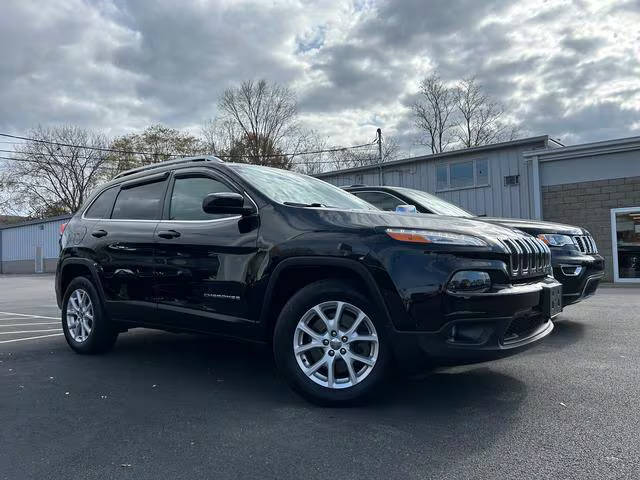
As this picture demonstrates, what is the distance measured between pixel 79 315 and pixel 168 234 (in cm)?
168

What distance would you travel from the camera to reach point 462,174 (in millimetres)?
19062

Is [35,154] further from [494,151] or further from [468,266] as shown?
[468,266]

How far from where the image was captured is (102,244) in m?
5.02

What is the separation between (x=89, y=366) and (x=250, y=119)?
38.5 metres

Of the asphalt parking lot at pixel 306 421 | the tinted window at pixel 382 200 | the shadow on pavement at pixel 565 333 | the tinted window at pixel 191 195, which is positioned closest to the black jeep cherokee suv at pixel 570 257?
the shadow on pavement at pixel 565 333

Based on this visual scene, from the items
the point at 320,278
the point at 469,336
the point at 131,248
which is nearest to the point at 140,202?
the point at 131,248

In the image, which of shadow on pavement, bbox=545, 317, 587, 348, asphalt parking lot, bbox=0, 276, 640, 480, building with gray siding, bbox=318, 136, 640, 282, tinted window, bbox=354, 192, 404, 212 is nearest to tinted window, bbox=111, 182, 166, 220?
asphalt parking lot, bbox=0, 276, 640, 480

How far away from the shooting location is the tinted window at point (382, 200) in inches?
278

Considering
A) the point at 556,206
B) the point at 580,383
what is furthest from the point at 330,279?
the point at 556,206

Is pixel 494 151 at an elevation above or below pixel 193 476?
above

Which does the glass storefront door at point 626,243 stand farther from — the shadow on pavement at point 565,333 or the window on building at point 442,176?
the shadow on pavement at point 565,333

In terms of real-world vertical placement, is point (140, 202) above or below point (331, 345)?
above

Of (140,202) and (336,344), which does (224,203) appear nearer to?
(336,344)

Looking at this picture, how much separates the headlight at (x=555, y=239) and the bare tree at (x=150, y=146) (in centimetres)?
4126
